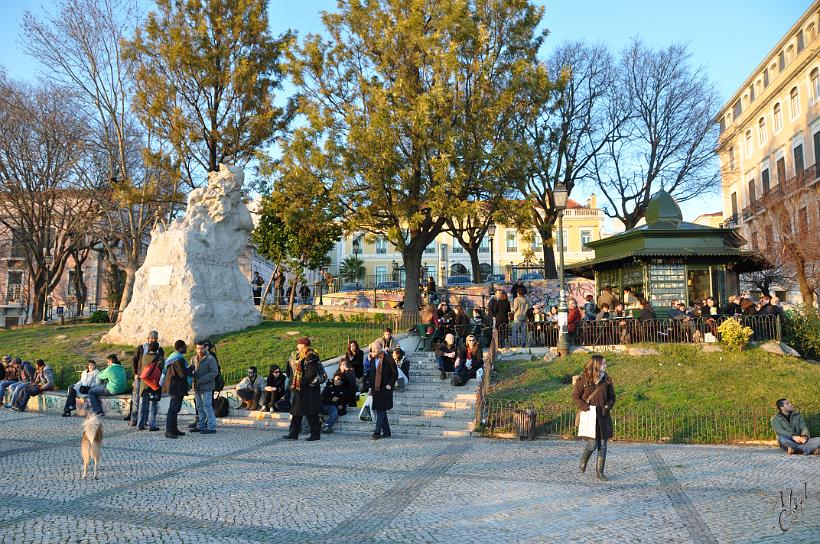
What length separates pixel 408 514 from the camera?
5977 millimetres

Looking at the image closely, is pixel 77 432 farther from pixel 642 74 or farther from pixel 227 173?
pixel 642 74

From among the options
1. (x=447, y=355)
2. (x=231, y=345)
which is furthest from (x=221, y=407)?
(x=447, y=355)

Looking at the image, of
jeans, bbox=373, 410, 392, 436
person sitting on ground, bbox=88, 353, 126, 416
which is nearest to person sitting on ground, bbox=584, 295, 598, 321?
jeans, bbox=373, 410, 392, 436

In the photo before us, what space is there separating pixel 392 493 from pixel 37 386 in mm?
11261

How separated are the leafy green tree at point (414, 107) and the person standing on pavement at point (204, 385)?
33.2ft

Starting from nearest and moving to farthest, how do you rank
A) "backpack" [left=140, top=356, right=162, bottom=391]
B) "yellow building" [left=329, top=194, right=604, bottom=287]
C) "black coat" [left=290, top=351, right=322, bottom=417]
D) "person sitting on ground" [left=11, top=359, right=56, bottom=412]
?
"black coat" [left=290, top=351, right=322, bottom=417] < "backpack" [left=140, top=356, right=162, bottom=391] < "person sitting on ground" [left=11, top=359, right=56, bottom=412] < "yellow building" [left=329, top=194, right=604, bottom=287]

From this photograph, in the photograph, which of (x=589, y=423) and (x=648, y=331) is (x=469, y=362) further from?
(x=589, y=423)

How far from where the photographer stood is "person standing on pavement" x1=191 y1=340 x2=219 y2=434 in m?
10.5

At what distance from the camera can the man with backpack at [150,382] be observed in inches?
412

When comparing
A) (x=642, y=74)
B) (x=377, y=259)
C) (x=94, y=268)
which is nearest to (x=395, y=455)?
(x=642, y=74)

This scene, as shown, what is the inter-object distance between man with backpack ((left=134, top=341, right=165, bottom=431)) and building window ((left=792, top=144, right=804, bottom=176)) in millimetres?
37548

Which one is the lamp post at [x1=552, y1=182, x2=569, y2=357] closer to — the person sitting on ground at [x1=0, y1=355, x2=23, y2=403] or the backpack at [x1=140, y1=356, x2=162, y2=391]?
the backpack at [x1=140, y1=356, x2=162, y2=391]

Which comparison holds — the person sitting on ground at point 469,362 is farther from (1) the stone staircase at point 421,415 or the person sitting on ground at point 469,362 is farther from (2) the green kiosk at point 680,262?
(2) the green kiosk at point 680,262

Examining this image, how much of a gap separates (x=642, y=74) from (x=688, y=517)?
1222 inches
